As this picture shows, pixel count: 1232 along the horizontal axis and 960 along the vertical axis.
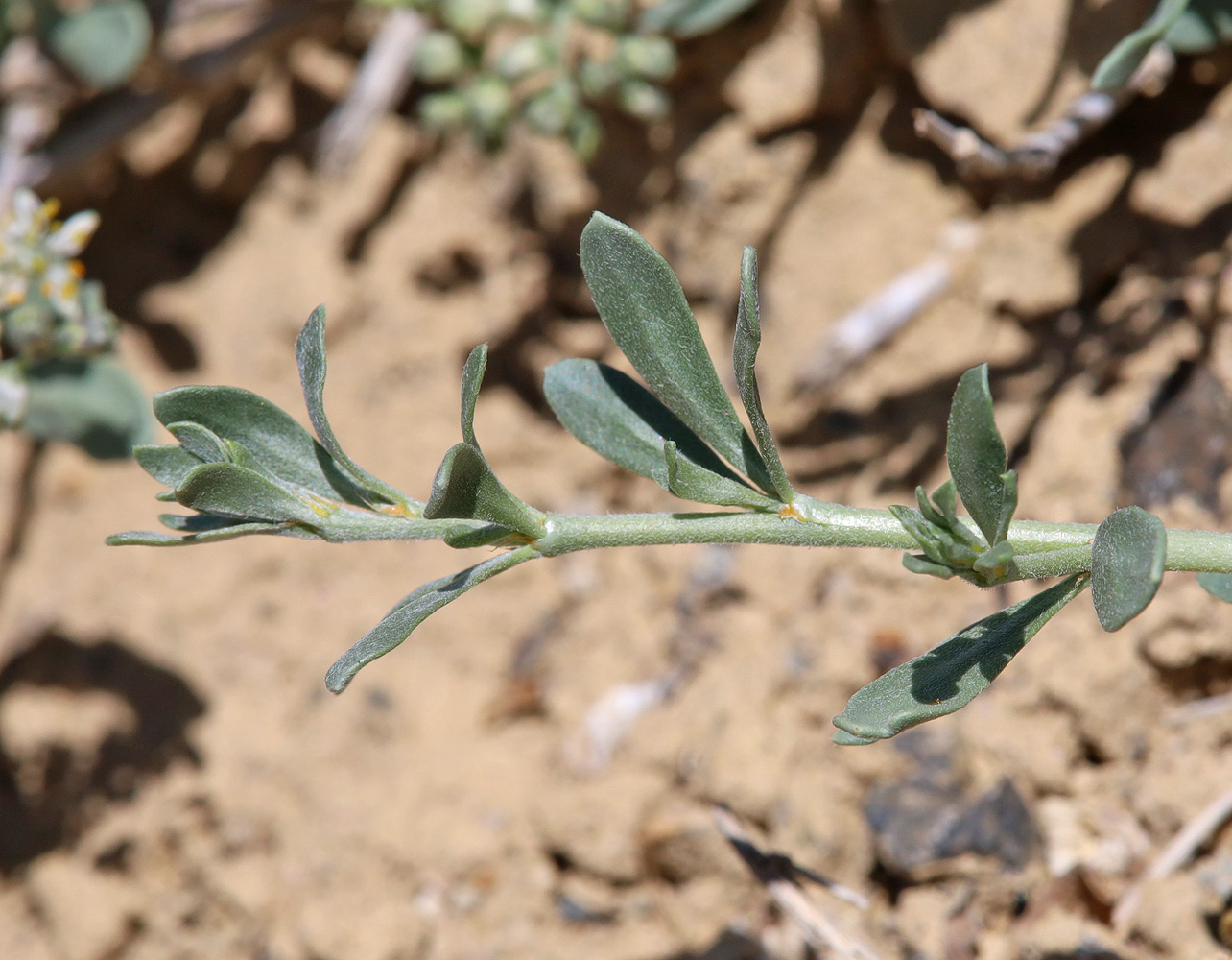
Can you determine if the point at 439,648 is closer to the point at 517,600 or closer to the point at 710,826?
the point at 517,600

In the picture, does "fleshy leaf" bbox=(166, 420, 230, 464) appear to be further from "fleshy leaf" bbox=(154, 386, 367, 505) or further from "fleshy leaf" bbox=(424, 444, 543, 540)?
"fleshy leaf" bbox=(424, 444, 543, 540)

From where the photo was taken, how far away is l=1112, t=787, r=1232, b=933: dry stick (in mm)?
2049

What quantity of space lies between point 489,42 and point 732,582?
1.89m

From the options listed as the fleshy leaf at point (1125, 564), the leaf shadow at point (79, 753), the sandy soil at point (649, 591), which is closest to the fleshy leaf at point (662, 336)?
the fleshy leaf at point (1125, 564)

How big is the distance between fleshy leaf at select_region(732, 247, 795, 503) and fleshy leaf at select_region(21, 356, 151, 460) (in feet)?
6.49

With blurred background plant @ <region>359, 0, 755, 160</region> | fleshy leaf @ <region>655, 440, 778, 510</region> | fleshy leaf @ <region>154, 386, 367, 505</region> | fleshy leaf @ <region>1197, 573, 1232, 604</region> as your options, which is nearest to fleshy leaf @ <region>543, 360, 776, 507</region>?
fleshy leaf @ <region>655, 440, 778, 510</region>

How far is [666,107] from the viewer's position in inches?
127

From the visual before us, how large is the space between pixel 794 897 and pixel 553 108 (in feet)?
7.20

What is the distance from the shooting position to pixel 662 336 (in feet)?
5.20

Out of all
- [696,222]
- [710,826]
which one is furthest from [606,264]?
[696,222]

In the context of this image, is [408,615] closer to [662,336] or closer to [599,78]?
[662,336]

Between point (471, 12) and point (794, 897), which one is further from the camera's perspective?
point (471, 12)

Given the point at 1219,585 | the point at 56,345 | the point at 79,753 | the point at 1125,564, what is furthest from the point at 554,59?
the point at 79,753

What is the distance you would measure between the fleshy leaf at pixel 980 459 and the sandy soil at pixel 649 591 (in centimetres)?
104
